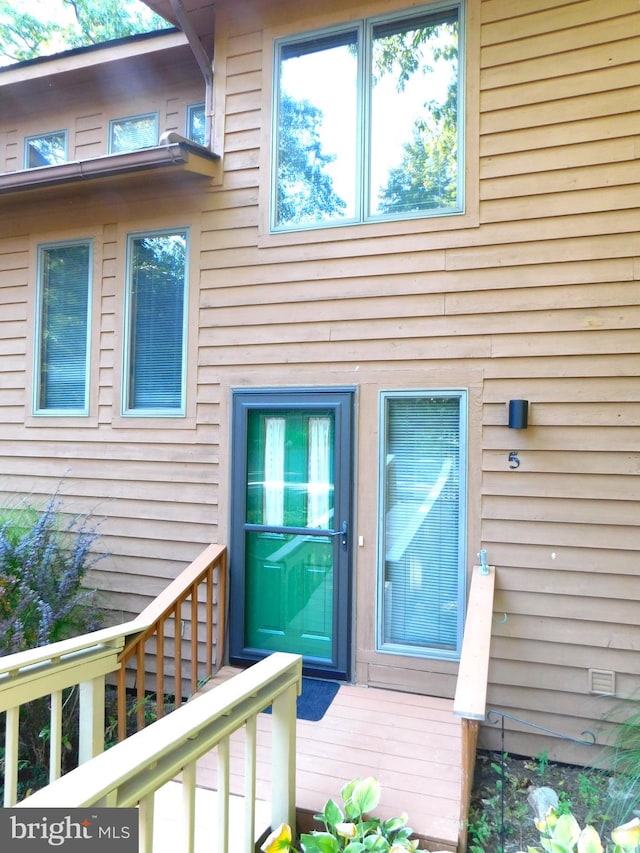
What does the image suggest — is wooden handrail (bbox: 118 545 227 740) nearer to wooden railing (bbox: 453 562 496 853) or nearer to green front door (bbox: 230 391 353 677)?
green front door (bbox: 230 391 353 677)

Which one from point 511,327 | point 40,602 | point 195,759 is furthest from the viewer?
point 40,602

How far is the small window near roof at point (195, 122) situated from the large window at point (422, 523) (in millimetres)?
3016

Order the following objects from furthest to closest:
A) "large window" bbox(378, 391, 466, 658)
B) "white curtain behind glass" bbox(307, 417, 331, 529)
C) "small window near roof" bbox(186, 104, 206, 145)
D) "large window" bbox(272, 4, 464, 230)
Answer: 1. "small window near roof" bbox(186, 104, 206, 145)
2. "white curtain behind glass" bbox(307, 417, 331, 529)
3. "large window" bbox(272, 4, 464, 230)
4. "large window" bbox(378, 391, 466, 658)

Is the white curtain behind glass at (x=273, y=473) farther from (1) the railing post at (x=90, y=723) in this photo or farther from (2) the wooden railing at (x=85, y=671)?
(1) the railing post at (x=90, y=723)

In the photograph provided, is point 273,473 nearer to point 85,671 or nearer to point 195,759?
point 85,671

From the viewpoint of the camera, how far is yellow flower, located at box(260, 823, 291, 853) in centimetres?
191

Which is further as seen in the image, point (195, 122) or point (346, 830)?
point (195, 122)

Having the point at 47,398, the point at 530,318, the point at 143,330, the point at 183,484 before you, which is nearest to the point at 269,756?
the point at 183,484

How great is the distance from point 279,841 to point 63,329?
13.3 feet

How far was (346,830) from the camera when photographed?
6.44ft

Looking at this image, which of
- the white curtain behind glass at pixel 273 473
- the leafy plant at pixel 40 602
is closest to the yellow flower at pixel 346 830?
the white curtain behind glass at pixel 273 473

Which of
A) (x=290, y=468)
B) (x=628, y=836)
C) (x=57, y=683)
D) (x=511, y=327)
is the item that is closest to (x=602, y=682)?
(x=628, y=836)

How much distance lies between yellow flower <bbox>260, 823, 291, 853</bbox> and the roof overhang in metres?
3.83

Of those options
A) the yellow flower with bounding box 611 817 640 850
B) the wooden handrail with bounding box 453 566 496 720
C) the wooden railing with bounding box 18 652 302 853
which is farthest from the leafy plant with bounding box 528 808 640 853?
the wooden railing with bounding box 18 652 302 853
